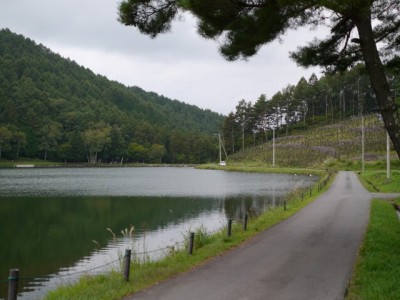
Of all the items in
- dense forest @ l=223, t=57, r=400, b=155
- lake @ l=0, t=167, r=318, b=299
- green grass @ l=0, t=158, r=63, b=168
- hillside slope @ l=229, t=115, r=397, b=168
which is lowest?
lake @ l=0, t=167, r=318, b=299

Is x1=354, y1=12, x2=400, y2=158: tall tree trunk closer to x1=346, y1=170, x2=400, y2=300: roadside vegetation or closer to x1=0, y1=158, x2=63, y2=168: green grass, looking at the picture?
x1=346, y1=170, x2=400, y2=300: roadside vegetation

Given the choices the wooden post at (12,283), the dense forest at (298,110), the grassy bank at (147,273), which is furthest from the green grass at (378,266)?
the dense forest at (298,110)

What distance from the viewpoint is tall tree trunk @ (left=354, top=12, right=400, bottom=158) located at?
10.9 metres

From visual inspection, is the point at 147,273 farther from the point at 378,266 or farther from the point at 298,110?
the point at 298,110

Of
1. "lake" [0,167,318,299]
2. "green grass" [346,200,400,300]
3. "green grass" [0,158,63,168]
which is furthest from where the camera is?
"green grass" [0,158,63,168]

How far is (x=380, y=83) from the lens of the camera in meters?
11.1

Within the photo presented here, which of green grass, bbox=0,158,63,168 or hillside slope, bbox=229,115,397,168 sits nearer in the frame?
hillside slope, bbox=229,115,397,168

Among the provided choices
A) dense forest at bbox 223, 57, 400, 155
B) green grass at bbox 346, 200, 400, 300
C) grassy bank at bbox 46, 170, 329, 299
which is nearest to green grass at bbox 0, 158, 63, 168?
dense forest at bbox 223, 57, 400, 155

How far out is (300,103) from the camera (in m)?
125

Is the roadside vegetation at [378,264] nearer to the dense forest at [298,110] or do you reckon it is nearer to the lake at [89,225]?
the lake at [89,225]

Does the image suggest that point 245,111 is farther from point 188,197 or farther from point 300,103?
point 188,197

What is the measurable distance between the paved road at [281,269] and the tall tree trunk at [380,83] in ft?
11.3

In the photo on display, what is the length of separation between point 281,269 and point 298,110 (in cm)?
12263

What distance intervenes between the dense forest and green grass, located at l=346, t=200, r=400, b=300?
10307 cm
